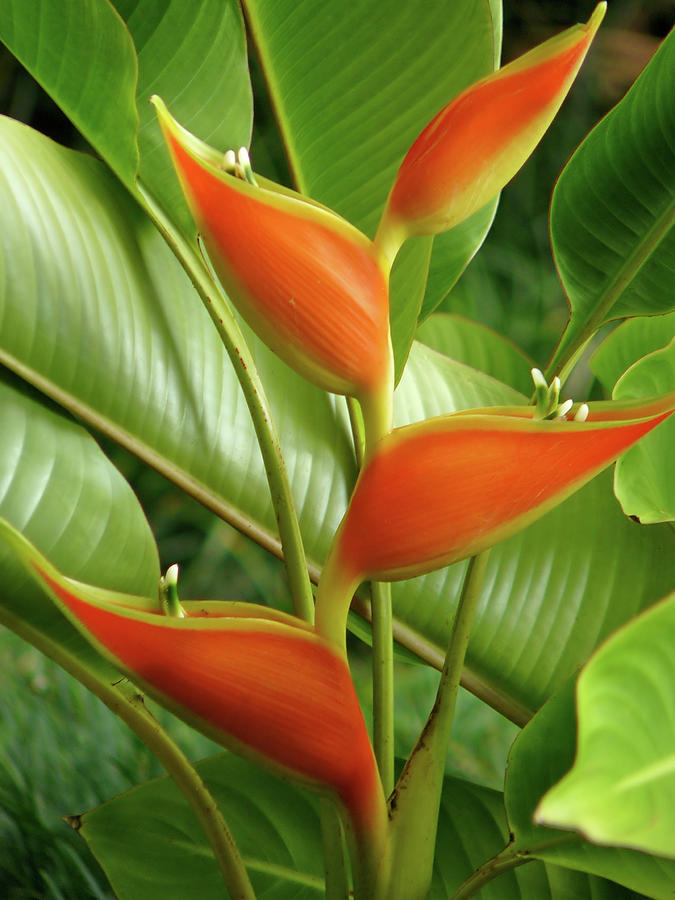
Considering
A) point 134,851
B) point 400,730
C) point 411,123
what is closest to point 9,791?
point 134,851

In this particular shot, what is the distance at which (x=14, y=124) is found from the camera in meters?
0.48

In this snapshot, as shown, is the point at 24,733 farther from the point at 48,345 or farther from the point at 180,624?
the point at 180,624

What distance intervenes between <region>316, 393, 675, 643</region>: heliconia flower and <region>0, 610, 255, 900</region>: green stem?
0.48 ft

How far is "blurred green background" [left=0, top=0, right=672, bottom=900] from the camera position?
→ 624mm

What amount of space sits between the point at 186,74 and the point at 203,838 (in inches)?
17.0

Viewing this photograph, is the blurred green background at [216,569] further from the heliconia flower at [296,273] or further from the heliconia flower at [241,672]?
Answer: the heliconia flower at [296,273]

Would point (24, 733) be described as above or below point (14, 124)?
below

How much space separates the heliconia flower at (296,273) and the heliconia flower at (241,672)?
0.33 ft

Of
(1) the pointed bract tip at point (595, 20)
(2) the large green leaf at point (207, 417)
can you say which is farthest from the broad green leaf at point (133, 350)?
(1) the pointed bract tip at point (595, 20)

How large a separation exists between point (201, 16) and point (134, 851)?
1.51 feet

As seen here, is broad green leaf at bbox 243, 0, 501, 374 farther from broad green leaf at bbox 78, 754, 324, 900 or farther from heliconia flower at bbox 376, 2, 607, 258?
broad green leaf at bbox 78, 754, 324, 900

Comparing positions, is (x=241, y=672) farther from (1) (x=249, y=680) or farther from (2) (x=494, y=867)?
(2) (x=494, y=867)

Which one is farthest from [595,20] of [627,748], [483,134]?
[627,748]

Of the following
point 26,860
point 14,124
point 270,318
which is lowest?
point 26,860
